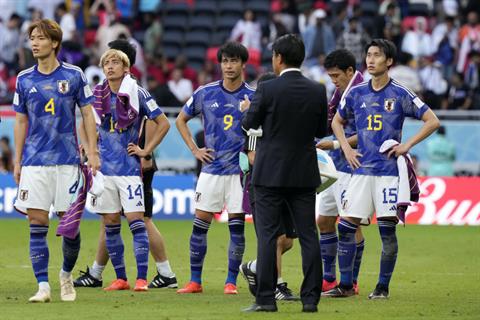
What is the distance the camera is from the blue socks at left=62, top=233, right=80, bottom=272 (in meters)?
12.9

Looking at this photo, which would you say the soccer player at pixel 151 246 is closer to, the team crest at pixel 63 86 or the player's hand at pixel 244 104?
the player's hand at pixel 244 104

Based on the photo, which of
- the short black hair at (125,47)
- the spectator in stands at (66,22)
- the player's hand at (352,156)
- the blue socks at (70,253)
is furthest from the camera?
the spectator in stands at (66,22)

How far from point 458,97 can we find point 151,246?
13960mm

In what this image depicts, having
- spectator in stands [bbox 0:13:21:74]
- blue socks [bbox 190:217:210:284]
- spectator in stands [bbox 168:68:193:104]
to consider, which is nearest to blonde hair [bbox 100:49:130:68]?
blue socks [bbox 190:217:210:284]

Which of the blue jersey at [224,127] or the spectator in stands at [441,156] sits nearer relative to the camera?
the blue jersey at [224,127]

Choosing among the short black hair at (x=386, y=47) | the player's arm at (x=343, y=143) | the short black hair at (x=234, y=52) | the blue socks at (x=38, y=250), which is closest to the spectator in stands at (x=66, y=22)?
the short black hair at (x=234, y=52)

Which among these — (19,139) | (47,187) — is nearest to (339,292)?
(47,187)

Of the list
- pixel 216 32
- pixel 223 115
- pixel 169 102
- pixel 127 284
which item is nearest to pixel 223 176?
pixel 223 115

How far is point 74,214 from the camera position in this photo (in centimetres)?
1267

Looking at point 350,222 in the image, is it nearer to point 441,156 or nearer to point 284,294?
point 284,294

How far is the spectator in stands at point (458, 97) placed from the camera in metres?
26.9

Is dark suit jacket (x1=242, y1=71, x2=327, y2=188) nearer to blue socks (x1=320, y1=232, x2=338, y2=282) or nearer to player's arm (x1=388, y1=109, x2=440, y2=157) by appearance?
player's arm (x1=388, y1=109, x2=440, y2=157)

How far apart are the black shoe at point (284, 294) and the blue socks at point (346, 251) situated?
0.58 m

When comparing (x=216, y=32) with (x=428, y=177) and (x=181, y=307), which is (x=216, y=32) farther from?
(x=181, y=307)
